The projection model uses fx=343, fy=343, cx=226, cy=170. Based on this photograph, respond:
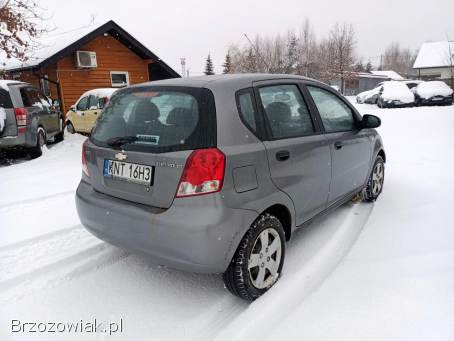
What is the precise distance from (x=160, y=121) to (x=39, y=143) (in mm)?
6671

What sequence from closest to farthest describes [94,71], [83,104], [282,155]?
[282,155] → [83,104] → [94,71]

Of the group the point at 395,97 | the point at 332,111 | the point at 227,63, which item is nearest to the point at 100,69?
the point at 332,111

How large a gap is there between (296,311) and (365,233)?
1.50 meters

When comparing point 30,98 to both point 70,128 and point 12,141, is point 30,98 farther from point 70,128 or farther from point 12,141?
point 70,128

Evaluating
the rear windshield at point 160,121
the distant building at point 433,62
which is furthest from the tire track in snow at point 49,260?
the distant building at point 433,62

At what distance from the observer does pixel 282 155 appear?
2.66m

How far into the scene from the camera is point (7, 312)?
2488mm

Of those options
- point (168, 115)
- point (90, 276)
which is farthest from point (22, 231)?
point (168, 115)

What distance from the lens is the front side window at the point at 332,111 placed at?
337 cm

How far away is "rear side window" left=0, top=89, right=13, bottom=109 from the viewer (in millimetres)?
7160

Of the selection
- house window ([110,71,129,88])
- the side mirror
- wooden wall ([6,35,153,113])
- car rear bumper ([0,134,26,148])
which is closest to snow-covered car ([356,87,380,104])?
wooden wall ([6,35,153,113])

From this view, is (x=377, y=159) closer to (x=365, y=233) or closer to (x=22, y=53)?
(x=365, y=233)

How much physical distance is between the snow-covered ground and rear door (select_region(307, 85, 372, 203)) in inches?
19.0

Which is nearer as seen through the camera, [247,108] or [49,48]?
[247,108]
